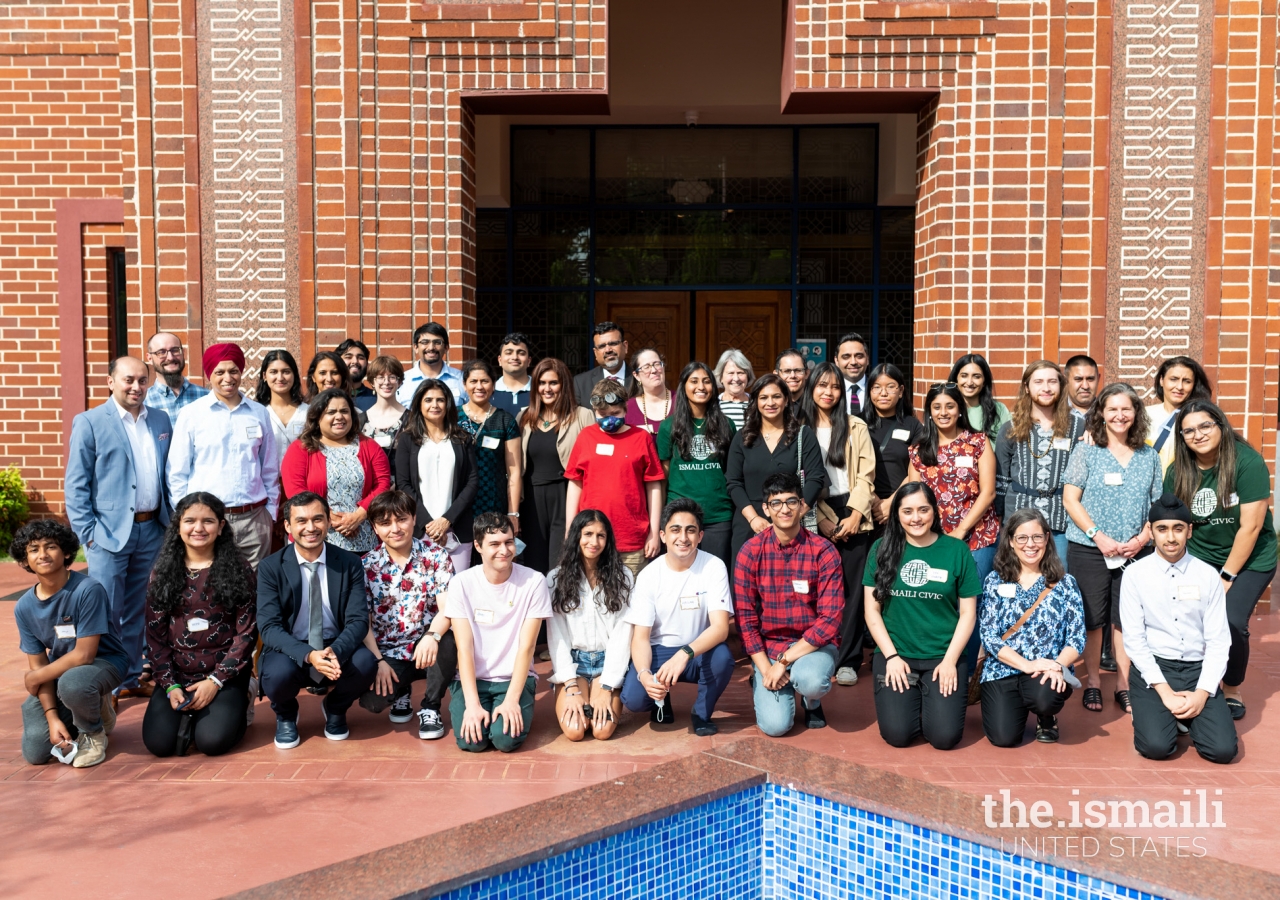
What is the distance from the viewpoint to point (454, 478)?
5938mm

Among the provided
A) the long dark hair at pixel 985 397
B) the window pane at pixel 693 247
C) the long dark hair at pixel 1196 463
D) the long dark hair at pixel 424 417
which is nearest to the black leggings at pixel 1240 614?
the long dark hair at pixel 1196 463

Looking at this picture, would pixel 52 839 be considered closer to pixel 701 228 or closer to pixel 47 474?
pixel 47 474

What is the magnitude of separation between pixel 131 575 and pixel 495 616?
6.90 feet

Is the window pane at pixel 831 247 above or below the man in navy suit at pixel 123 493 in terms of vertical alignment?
above

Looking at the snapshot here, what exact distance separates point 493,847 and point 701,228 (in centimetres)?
891

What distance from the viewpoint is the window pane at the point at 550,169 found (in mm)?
11211

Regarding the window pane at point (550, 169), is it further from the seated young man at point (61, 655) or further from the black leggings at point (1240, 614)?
the black leggings at point (1240, 614)

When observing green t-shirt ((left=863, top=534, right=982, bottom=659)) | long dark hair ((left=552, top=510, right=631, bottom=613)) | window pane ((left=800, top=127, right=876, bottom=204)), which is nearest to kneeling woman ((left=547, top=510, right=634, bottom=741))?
long dark hair ((left=552, top=510, right=631, bottom=613))

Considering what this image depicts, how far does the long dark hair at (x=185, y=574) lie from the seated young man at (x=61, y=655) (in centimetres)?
27

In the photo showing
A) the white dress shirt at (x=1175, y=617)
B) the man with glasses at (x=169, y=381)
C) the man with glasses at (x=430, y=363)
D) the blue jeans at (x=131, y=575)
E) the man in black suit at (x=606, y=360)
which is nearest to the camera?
the white dress shirt at (x=1175, y=617)

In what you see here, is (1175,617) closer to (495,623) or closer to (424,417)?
(495,623)

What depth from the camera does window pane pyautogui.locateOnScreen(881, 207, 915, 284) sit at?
1109 cm

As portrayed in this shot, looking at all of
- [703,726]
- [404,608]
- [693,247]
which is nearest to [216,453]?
[404,608]

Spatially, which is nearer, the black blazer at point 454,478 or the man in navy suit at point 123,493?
the man in navy suit at point 123,493
